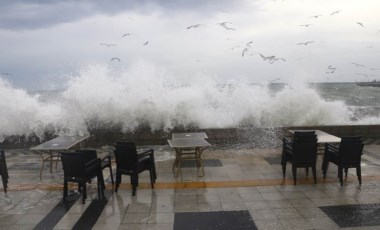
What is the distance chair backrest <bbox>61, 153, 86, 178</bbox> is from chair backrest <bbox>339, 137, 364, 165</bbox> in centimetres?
530

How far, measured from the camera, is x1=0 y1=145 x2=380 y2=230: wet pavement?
5680 millimetres

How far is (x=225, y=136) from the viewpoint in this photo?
475 inches

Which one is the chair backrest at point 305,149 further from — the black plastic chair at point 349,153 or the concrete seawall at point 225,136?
the concrete seawall at point 225,136

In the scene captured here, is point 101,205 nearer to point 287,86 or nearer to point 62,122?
point 62,122

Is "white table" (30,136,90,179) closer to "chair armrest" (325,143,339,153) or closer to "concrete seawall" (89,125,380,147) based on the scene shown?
"concrete seawall" (89,125,380,147)

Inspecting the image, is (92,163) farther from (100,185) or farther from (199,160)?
(199,160)

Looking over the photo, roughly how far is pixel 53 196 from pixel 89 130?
6209mm

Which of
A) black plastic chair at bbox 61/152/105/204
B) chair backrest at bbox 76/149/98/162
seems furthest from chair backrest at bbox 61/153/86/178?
chair backrest at bbox 76/149/98/162

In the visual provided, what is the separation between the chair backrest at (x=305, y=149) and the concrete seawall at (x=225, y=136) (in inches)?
171

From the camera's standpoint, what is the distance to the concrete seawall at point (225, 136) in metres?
12.1

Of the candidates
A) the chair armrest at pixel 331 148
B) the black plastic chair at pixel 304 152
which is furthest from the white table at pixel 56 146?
the chair armrest at pixel 331 148

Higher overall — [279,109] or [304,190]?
[279,109]

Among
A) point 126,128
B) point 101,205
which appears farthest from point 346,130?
point 101,205

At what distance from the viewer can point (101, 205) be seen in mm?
6555
